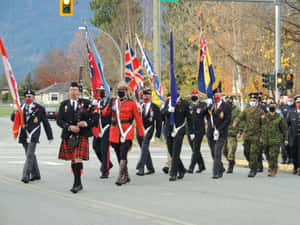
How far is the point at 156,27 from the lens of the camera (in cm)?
2569

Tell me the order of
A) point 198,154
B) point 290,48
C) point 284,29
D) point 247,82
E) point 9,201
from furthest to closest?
1. point 247,82
2. point 290,48
3. point 284,29
4. point 198,154
5. point 9,201

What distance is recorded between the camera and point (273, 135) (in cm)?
1432

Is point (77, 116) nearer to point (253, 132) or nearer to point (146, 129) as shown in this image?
point (146, 129)

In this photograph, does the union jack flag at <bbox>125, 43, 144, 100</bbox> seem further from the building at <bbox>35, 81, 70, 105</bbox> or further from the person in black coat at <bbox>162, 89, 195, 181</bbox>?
the building at <bbox>35, 81, 70, 105</bbox>

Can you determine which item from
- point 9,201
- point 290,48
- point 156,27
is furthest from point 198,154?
point 290,48

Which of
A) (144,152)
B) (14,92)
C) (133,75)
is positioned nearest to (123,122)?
(144,152)

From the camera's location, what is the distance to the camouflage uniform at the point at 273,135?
46.6ft

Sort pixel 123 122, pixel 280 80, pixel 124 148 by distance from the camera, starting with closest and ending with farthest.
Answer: pixel 124 148 → pixel 123 122 → pixel 280 80

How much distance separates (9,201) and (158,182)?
347 centimetres

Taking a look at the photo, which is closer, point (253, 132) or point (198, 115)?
point (253, 132)

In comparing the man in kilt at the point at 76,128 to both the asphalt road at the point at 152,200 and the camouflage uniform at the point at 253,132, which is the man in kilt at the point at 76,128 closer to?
the asphalt road at the point at 152,200

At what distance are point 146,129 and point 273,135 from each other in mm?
2835

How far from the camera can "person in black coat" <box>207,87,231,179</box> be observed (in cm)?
1351

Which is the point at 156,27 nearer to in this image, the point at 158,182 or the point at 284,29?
the point at 284,29
